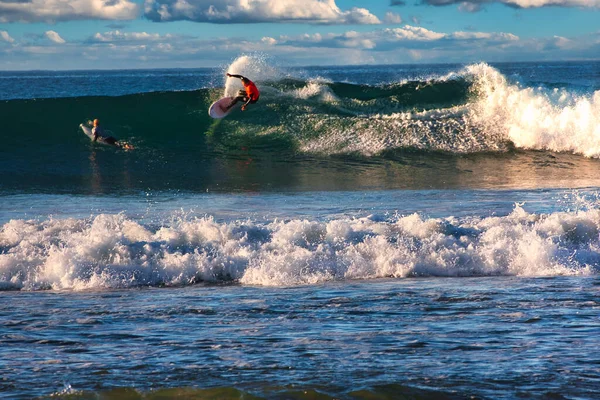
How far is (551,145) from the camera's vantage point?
2189cm

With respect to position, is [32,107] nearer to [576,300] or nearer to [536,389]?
[576,300]

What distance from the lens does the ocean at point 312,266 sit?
238 inches

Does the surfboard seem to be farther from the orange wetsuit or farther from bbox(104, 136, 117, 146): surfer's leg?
the orange wetsuit

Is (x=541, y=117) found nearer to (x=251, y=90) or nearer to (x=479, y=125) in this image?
(x=479, y=125)

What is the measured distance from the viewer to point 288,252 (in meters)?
10.2

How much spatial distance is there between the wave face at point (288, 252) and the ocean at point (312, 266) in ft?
0.10

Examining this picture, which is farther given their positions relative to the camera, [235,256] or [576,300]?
[235,256]

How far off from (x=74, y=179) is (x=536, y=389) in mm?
14520

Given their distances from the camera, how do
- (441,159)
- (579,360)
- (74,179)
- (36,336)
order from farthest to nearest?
(441,159)
(74,179)
(36,336)
(579,360)

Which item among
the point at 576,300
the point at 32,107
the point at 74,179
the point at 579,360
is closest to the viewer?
the point at 579,360

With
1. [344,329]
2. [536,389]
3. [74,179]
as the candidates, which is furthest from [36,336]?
[74,179]

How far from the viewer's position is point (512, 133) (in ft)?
74.0

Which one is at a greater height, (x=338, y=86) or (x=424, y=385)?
(x=338, y=86)

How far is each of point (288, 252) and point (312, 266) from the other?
20.5 inches
